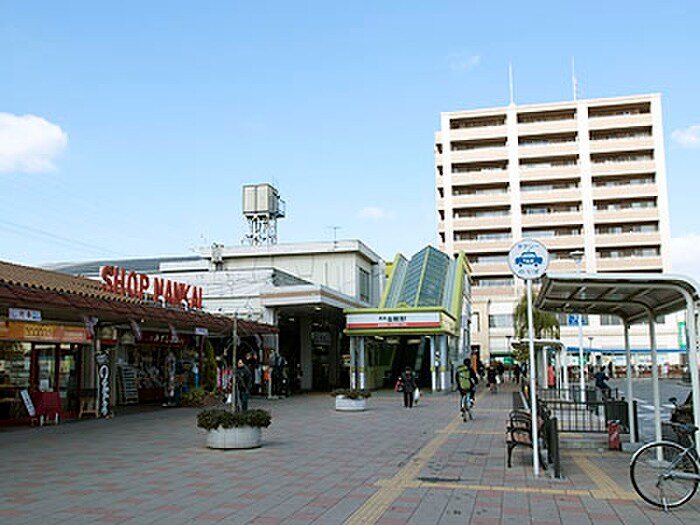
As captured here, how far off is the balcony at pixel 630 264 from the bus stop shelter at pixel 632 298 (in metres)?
58.1

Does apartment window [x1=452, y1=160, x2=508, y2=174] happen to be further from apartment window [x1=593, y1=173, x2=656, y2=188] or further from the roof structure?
the roof structure

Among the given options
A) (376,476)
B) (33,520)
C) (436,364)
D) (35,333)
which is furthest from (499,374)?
(33,520)

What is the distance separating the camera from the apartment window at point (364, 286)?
4304 cm

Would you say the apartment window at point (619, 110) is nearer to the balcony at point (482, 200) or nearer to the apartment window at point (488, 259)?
the balcony at point (482, 200)

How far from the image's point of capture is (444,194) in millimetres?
72875

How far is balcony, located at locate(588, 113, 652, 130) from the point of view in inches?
2712

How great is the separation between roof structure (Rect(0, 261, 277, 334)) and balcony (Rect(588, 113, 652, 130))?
5367cm

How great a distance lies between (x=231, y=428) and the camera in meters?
12.6

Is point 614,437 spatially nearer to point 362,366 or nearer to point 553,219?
point 362,366

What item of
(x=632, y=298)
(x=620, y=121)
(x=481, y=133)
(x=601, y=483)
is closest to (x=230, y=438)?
(x=601, y=483)

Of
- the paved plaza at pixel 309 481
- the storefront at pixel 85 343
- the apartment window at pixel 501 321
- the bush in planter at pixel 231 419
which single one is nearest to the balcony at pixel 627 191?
the apartment window at pixel 501 321

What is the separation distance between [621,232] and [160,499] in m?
67.5

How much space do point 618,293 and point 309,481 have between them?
5.45 metres

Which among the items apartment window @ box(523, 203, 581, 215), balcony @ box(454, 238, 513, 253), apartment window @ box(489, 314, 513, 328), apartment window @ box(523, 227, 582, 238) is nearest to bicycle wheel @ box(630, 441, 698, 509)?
apartment window @ box(489, 314, 513, 328)
